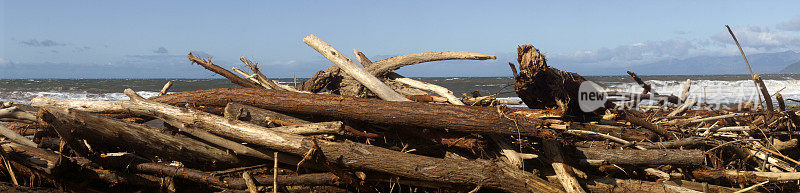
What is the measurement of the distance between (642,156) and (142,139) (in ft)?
14.3

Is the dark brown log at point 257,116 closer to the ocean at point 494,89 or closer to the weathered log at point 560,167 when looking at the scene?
the ocean at point 494,89

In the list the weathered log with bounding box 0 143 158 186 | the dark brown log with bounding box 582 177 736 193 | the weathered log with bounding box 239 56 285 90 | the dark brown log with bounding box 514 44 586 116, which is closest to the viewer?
the dark brown log with bounding box 514 44 586 116

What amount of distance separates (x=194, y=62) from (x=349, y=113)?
108 inches

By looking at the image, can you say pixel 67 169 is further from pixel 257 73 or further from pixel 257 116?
pixel 257 73

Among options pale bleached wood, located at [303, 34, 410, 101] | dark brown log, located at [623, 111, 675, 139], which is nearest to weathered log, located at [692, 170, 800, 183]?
dark brown log, located at [623, 111, 675, 139]

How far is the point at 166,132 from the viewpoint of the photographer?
4285mm

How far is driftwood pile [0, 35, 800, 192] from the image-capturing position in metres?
3.78

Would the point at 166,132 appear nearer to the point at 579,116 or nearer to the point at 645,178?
the point at 579,116

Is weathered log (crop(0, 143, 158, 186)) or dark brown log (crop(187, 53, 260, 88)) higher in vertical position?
dark brown log (crop(187, 53, 260, 88))

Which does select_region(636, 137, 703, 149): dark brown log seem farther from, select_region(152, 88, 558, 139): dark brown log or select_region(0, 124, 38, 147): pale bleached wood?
select_region(0, 124, 38, 147): pale bleached wood

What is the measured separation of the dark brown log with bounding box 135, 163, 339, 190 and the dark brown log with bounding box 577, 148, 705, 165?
2185mm

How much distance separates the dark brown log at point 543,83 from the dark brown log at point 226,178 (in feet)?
5.64

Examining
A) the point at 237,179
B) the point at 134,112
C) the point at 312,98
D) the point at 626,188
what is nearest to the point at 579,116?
the point at 626,188

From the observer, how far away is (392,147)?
165 inches
